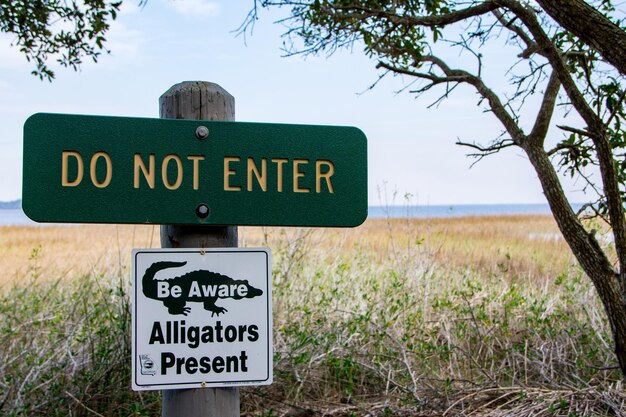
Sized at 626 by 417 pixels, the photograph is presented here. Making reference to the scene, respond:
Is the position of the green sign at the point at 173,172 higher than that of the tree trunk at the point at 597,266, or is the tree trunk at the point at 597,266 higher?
the green sign at the point at 173,172

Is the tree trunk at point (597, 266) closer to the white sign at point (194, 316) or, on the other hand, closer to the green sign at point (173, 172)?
the green sign at point (173, 172)

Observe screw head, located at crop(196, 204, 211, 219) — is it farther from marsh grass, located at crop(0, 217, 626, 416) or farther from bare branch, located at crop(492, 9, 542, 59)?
bare branch, located at crop(492, 9, 542, 59)

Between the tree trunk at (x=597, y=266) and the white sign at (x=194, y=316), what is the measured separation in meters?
2.61

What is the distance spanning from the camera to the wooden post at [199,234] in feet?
6.52

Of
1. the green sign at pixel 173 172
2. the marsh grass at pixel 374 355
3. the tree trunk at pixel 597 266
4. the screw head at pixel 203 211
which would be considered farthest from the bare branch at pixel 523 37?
the screw head at pixel 203 211

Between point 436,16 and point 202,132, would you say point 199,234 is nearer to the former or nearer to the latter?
point 202,132

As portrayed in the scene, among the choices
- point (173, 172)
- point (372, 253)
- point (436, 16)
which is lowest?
point (372, 253)

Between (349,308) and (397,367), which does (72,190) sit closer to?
(397,367)

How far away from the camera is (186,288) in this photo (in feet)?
6.49

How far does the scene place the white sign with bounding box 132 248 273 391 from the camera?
77.7 inches

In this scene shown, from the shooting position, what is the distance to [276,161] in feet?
6.53

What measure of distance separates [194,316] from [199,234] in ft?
0.76

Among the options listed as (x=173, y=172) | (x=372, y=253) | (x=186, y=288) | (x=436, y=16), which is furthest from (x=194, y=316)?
(x=372, y=253)

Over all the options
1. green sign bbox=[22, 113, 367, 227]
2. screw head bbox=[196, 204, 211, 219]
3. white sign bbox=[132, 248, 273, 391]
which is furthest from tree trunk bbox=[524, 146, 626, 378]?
screw head bbox=[196, 204, 211, 219]
